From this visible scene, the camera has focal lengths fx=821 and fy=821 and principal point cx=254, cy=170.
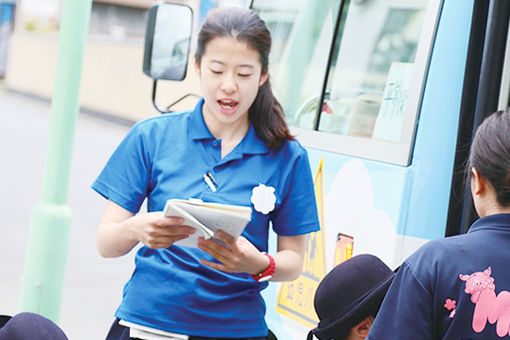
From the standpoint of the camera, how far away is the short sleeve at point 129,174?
2250 mm

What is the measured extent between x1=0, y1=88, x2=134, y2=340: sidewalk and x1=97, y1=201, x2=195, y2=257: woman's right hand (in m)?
3.75

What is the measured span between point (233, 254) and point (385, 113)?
3.85ft

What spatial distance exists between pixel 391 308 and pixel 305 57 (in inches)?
74.7

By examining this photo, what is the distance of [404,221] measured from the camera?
2.76 metres

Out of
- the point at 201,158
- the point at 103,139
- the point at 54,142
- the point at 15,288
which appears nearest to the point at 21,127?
the point at 103,139

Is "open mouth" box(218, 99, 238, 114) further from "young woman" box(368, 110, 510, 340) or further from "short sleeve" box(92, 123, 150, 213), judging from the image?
"young woman" box(368, 110, 510, 340)

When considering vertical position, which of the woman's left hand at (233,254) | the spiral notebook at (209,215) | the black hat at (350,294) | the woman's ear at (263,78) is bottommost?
the black hat at (350,294)

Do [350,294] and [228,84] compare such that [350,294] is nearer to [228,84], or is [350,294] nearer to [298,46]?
[228,84]

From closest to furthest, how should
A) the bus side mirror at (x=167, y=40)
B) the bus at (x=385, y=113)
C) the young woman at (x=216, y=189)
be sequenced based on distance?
the young woman at (x=216, y=189) < the bus at (x=385, y=113) < the bus side mirror at (x=167, y=40)

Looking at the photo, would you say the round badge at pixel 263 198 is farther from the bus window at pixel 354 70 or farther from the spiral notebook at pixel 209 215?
the bus window at pixel 354 70

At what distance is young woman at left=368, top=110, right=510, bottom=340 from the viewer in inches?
72.7

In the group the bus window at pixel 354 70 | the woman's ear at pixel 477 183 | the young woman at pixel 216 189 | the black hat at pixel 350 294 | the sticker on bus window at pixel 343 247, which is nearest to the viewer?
the woman's ear at pixel 477 183

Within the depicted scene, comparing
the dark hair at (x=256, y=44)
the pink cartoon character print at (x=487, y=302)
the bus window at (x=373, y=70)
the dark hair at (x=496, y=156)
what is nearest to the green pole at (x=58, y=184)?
the bus window at (x=373, y=70)

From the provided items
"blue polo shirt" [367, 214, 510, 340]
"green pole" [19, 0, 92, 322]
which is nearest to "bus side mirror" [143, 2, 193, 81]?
"green pole" [19, 0, 92, 322]
